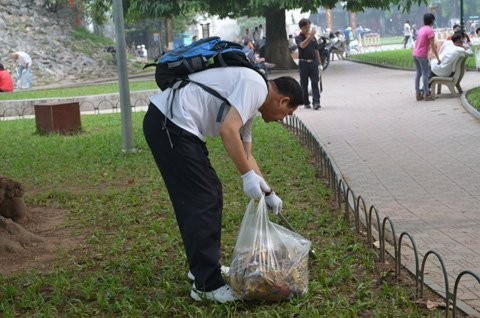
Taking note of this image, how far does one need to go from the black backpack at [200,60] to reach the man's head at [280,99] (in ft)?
0.31

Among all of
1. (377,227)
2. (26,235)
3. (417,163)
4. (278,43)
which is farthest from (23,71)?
(377,227)

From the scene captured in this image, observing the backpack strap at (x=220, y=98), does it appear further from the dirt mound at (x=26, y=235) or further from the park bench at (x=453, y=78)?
the park bench at (x=453, y=78)

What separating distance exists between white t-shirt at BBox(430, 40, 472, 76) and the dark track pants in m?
11.8

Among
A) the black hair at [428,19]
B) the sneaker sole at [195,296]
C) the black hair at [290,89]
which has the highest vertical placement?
the black hair at [428,19]

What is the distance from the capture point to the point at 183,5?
1053 inches

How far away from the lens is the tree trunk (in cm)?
2877

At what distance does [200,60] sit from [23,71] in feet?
88.2

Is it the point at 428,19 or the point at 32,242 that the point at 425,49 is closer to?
the point at 428,19

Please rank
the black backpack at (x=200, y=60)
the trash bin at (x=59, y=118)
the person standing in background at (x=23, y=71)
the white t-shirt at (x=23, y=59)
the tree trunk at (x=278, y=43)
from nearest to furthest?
the black backpack at (x=200, y=60), the trash bin at (x=59, y=118), the tree trunk at (x=278, y=43), the white t-shirt at (x=23, y=59), the person standing in background at (x=23, y=71)

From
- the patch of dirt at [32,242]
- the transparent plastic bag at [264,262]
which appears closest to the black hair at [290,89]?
the transparent plastic bag at [264,262]

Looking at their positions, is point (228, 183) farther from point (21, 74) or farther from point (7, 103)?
point (21, 74)

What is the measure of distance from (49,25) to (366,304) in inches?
1369

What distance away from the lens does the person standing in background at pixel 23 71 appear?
30.1 m

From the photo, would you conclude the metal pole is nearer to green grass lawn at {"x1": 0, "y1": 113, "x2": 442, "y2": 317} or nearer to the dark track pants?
green grass lawn at {"x1": 0, "y1": 113, "x2": 442, "y2": 317}
